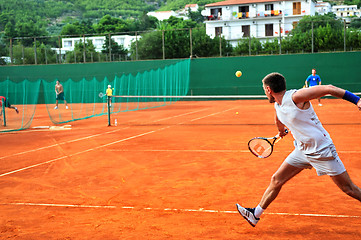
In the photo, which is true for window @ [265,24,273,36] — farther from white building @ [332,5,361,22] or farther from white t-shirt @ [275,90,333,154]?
white building @ [332,5,361,22]

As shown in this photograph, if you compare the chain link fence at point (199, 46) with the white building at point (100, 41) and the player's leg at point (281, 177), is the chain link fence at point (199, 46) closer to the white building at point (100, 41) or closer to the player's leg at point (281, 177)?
the player's leg at point (281, 177)

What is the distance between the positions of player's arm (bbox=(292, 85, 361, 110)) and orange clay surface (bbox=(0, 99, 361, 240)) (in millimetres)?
1456

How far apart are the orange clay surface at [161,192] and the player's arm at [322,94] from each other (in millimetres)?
1456

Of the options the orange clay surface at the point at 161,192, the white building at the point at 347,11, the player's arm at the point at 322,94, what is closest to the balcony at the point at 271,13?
the orange clay surface at the point at 161,192

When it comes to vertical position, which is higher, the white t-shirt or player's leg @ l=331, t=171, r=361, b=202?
the white t-shirt

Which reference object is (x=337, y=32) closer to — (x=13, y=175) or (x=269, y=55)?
(x=269, y=55)

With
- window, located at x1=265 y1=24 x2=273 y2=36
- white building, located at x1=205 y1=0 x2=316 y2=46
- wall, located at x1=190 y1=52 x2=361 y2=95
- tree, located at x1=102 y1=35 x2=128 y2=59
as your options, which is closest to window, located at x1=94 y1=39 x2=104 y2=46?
white building, located at x1=205 y1=0 x2=316 y2=46

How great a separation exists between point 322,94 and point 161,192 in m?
3.28

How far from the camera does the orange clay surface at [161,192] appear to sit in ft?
15.8

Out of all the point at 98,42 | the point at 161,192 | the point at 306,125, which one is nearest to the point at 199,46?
the point at 161,192

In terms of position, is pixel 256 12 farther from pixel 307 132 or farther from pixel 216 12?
pixel 307 132

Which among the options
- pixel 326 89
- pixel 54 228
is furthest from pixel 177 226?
pixel 326 89

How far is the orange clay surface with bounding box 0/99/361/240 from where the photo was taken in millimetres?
4812

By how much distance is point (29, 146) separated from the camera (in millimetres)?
11383
